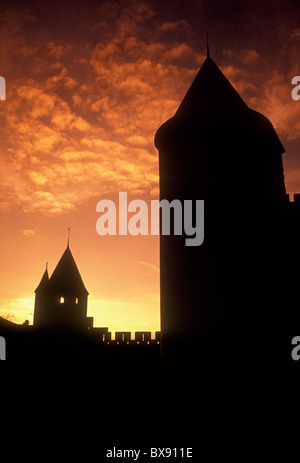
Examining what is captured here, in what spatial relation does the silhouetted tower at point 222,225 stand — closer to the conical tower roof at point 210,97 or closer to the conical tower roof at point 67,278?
the conical tower roof at point 210,97

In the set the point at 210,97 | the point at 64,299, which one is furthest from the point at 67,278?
the point at 210,97

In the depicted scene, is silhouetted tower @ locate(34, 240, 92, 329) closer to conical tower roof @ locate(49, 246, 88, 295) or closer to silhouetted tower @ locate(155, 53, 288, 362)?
conical tower roof @ locate(49, 246, 88, 295)

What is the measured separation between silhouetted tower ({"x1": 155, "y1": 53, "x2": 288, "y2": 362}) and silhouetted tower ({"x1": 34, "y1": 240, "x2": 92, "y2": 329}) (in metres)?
13.7

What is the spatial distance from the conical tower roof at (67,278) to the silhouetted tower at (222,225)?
13.6 m

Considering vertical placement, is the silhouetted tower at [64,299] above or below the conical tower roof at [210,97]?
below

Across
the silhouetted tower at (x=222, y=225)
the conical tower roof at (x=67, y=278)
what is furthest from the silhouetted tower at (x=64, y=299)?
the silhouetted tower at (x=222, y=225)

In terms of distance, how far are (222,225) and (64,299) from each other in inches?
613

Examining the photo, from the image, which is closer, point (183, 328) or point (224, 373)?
point (224, 373)

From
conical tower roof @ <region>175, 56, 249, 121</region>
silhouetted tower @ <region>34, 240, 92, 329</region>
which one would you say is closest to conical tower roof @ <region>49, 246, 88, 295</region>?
silhouetted tower @ <region>34, 240, 92, 329</region>

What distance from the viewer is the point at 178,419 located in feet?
26.3

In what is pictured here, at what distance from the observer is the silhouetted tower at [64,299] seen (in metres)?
21.8
